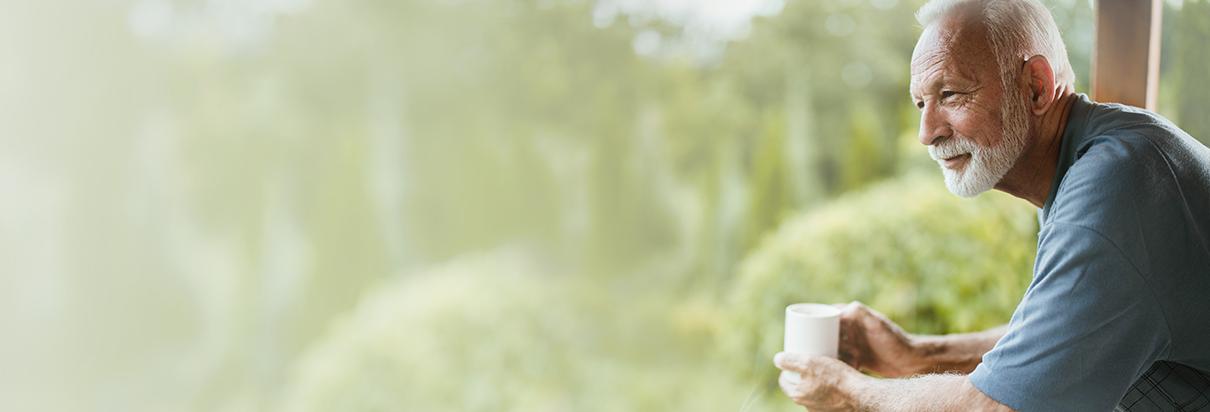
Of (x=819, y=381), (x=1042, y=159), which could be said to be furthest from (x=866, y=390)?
(x=1042, y=159)

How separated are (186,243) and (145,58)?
0.76 m

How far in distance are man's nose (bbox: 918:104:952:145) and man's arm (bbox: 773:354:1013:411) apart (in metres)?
0.35

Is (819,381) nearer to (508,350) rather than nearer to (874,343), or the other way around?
(874,343)

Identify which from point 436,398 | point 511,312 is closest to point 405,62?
point 511,312

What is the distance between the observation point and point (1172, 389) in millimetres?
1276

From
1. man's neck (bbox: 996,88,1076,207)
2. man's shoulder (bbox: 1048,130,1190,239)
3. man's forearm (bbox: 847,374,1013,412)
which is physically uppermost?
man's neck (bbox: 996,88,1076,207)

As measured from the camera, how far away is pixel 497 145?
4.16m

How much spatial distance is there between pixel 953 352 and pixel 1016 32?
0.60 metres

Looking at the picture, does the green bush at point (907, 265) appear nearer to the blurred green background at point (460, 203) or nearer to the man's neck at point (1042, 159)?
the blurred green background at point (460, 203)

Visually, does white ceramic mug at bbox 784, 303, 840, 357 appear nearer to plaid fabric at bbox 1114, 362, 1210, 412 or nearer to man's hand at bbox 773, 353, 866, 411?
man's hand at bbox 773, 353, 866, 411

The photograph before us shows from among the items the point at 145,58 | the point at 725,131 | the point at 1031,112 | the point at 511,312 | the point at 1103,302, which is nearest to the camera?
the point at 1103,302

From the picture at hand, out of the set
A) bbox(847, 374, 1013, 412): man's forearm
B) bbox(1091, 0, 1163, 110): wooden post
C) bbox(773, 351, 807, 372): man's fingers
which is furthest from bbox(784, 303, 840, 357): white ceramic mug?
bbox(1091, 0, 1163, 110): wooden post

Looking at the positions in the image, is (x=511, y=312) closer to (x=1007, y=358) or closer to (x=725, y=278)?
(x=725, y=278)

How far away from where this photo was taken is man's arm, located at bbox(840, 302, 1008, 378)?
64.1 inches
